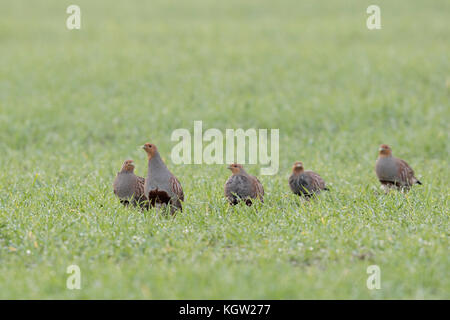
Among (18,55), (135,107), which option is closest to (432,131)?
(135,107)

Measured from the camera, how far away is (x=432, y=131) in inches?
518

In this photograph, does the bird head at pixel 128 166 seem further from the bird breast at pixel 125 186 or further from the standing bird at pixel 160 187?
the standing bird at pixel 160 187

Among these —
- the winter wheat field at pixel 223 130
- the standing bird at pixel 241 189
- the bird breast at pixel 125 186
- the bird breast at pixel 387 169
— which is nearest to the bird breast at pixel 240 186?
the standing bird at pixel 241 189

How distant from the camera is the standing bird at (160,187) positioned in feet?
24.4

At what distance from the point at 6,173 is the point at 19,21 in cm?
1787

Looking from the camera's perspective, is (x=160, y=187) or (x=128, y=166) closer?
(x=160, y=187)

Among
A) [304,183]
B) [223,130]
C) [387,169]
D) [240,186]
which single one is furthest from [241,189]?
[223,130]

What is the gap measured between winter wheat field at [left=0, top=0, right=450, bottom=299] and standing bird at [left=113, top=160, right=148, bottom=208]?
0.69ft

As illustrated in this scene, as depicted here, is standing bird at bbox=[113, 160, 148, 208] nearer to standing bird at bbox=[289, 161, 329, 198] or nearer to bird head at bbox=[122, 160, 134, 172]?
bird head at bbox=[122, 160, 134, 172]

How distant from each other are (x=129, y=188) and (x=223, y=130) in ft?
21.3

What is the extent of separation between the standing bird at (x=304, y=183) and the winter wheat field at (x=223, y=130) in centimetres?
13

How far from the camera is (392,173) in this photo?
28.8 ft

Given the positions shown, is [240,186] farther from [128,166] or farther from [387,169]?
[387,169]

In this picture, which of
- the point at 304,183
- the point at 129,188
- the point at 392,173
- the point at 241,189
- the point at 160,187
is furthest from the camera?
the point at 392,173
